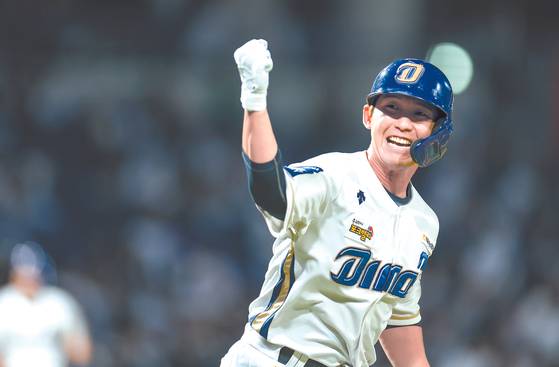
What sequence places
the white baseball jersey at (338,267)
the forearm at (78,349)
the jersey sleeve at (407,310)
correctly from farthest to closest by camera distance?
the forearm at (78,349), the jersey sleeve at (407,310), the white baseball jersey at (338,267)

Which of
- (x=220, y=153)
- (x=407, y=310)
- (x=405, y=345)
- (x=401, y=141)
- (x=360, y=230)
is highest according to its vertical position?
(x=401, y=141)

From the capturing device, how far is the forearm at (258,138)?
2842mm

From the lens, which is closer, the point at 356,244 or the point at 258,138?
the point at 258,138

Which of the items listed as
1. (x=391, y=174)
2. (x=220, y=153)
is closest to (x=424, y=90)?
(x=391, y=174)

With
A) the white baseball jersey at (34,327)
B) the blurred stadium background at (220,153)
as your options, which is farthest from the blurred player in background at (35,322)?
the blurred stadium background at (220,153)

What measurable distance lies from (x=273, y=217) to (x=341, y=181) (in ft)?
1.30

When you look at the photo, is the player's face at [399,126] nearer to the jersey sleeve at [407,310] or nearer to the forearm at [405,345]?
the jersey sleeve at [407,310]

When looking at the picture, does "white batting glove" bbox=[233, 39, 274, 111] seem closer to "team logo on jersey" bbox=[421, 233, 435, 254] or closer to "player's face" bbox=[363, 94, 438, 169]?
"player's face" bbox=[363, 94, 438, 169]

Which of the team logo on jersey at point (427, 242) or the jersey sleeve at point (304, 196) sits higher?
the jersey sleeve at point (304, 196)

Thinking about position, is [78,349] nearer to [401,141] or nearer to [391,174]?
[391,174]

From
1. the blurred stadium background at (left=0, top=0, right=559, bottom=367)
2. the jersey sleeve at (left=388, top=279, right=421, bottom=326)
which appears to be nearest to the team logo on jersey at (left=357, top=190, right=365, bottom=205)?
the jersey sleeve at (left=388, top=279, right=421, bottom=326)

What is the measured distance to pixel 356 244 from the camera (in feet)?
11.0

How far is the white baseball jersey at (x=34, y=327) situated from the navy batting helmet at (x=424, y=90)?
513cm

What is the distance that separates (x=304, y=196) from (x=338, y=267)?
0.37 metres
